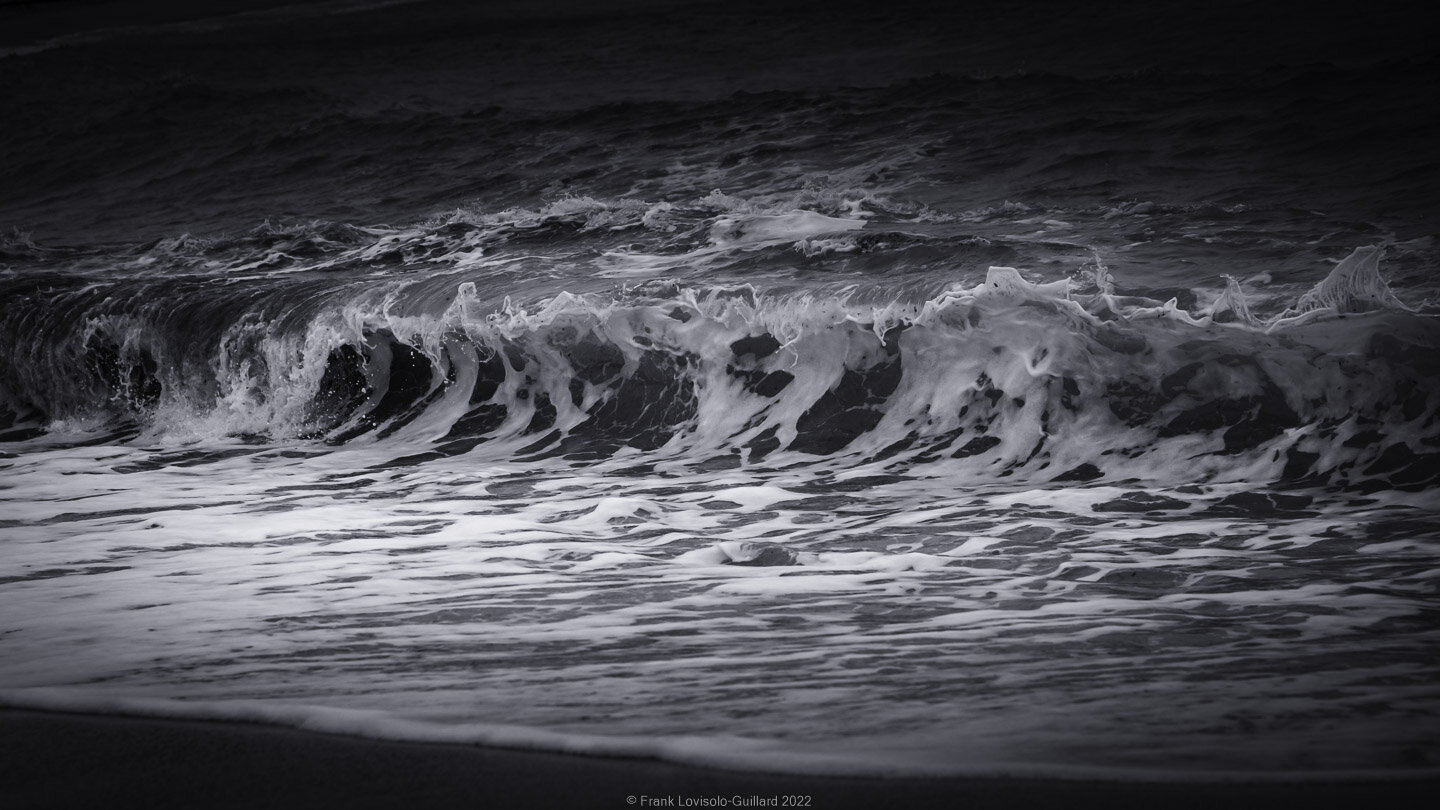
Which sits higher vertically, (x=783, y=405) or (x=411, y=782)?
(x=783, y=405)

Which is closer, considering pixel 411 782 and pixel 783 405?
pixel 411 782

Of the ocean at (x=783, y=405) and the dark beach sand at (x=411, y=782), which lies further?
the ocean at (x=783, y=405)

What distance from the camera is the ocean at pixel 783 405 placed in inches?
79.6

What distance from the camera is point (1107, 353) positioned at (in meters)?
4.49

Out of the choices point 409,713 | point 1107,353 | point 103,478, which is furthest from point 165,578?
point 1107,353

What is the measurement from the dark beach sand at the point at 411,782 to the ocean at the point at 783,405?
0.16ft

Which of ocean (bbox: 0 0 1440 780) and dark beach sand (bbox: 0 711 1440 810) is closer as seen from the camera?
dark beach sand (bbox: 0 711 1440 810)

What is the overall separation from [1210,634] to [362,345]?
4.56 m

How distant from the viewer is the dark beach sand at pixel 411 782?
59.7 inches

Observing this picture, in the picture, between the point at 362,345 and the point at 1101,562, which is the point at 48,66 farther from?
the point at 1101,562

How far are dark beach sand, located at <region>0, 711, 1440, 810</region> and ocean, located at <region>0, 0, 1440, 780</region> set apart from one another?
0.16ft

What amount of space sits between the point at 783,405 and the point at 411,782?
3.35 metres

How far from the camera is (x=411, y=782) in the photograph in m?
1.67

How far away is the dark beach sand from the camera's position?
1.52 metres
